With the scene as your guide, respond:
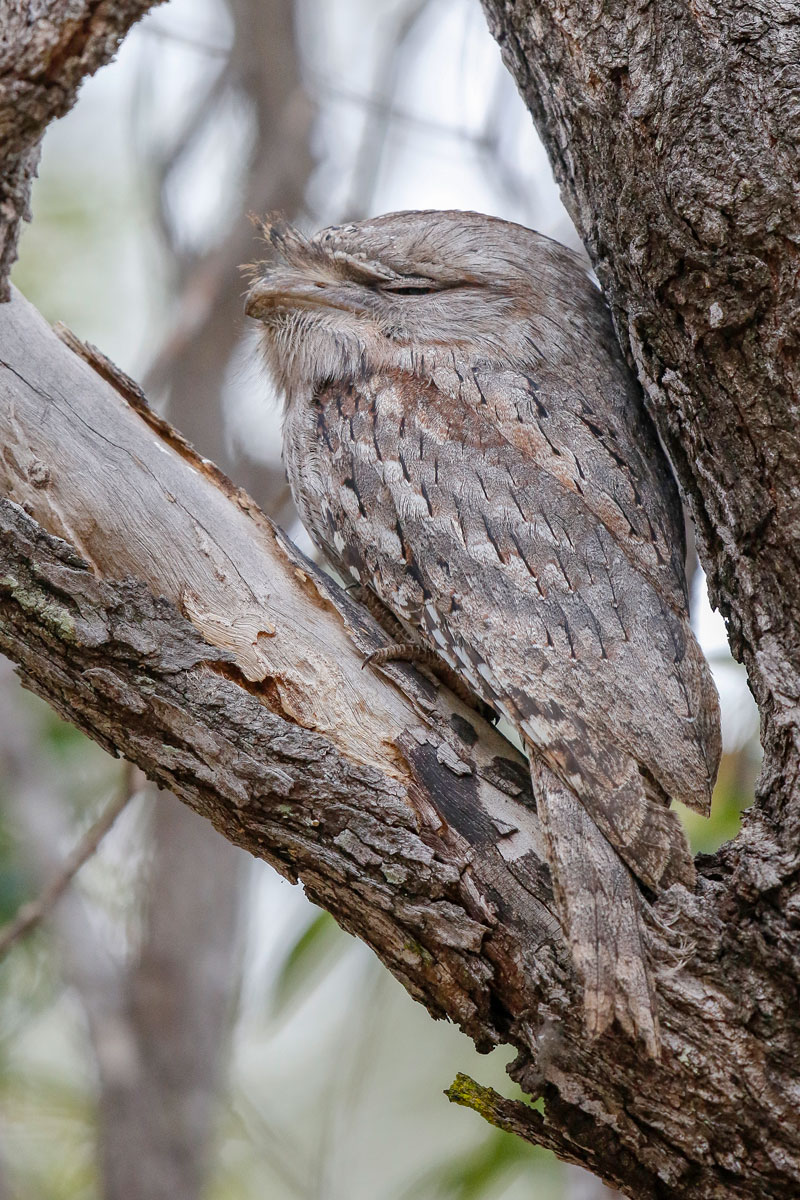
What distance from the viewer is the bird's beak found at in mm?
2783

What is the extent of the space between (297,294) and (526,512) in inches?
37.9

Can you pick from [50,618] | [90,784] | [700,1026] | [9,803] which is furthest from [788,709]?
[90,784]

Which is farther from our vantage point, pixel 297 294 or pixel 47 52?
pixel 297 294

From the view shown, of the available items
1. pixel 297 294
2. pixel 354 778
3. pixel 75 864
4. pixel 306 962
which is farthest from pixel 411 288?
pixel 306 962

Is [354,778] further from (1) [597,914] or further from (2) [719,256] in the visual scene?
(2) [719,256]

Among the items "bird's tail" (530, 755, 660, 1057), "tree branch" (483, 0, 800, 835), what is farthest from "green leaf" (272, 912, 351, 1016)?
"tree branch" (483, 0, 800, 835)

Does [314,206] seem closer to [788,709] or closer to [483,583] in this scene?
[483,583]

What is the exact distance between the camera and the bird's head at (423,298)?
2.65 m

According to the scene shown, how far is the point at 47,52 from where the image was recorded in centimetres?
168

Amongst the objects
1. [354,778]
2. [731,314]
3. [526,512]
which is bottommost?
[354,778]

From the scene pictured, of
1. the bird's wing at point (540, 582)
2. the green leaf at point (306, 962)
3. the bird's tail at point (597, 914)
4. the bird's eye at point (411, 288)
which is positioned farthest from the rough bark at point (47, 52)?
the green leaf at point (306, 962)

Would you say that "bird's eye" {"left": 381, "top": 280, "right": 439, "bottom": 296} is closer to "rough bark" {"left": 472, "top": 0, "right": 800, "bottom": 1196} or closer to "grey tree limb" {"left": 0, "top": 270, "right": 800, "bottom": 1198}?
"rough bark" {"left": 472, "top": 0, "right": 800, "bottom": 1196}

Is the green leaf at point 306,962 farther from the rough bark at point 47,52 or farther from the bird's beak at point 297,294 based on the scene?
the rough bark at point 47,52

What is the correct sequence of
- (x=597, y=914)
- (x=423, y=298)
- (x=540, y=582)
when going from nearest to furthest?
(x=597, y=914), (x=540, y=582), (x=423, y=298)
